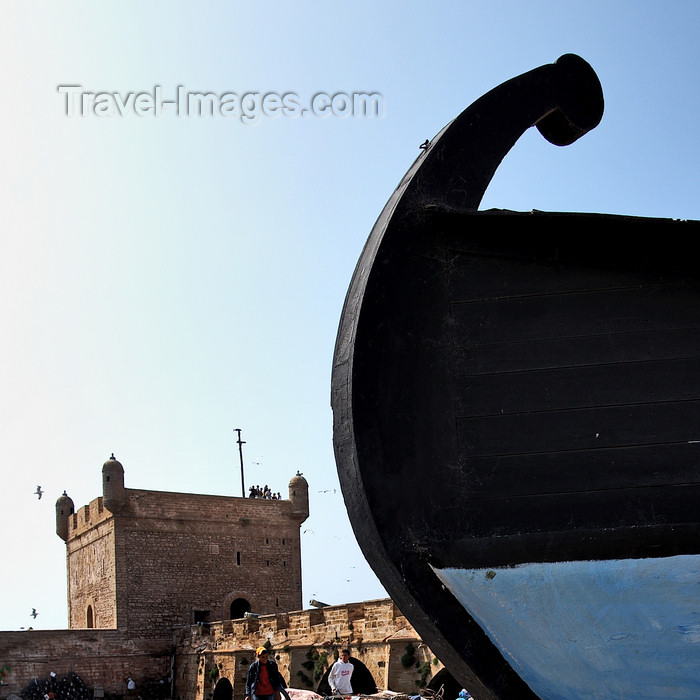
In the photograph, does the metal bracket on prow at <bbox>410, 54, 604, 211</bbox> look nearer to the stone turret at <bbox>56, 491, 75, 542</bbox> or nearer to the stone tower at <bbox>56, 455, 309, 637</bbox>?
the stone tower at <bbox>56, 455, 309, 637</bbox>

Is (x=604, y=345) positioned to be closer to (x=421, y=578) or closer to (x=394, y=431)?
(x=394, y=431)

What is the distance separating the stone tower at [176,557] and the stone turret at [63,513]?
69 millimetres

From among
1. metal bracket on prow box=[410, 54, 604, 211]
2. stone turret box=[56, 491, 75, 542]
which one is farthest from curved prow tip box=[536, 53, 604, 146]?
stone turret box=[56, 491, 75, 542]

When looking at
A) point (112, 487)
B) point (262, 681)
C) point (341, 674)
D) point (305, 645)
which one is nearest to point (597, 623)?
point (262, 681)

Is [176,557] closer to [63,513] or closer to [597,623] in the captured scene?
[63,513]

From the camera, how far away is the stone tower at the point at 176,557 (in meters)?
28.8

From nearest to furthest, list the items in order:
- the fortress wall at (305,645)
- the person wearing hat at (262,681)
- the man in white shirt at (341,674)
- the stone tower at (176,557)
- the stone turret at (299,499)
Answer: the person wearing hat at (262,681) → the man in white shirt at (341,674) → the fortress wall at (305,645) → the stone tower at (176,557) → the stone turret at (299,499)

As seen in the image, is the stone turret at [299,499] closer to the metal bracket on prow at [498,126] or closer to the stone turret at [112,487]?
the stone turret at [112,487]

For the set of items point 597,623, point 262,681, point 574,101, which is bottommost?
point 262,681

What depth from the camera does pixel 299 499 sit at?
3225cm

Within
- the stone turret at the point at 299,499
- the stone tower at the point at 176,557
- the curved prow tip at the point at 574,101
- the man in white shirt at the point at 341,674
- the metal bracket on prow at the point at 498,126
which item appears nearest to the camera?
the metal bracket on prow at the point at 498,126

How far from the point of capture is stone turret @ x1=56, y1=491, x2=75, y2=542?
33500mm

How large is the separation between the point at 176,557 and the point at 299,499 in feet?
15.4

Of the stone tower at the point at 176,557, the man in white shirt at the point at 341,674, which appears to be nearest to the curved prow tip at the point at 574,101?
the man in white shirt at the point at 341,674
